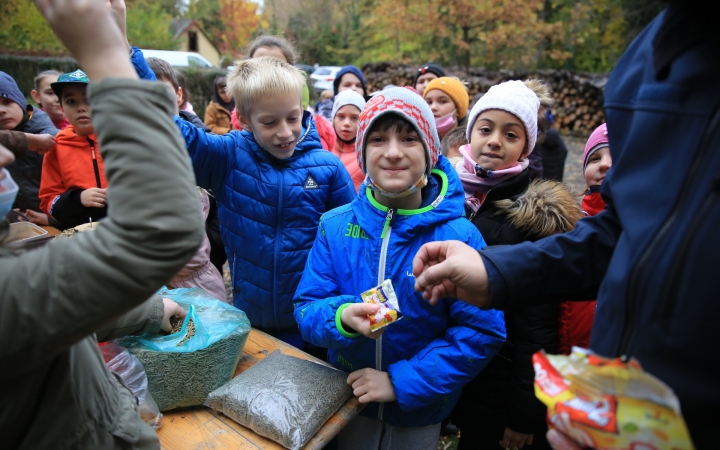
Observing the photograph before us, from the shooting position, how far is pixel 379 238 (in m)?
1.83

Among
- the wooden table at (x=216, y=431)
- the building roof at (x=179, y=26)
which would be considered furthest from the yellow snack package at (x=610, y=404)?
the building roof at (x=179, y=26)

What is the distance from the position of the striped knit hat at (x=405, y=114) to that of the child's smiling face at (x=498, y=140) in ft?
1.95

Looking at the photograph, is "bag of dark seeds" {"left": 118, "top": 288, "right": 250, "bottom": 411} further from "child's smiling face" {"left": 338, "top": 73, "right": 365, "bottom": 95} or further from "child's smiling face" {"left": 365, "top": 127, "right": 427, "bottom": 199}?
"child's smiling face" {"left": 338, "top": 73, "right": 365, "bottom": 95}

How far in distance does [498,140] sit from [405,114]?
0.84 metres

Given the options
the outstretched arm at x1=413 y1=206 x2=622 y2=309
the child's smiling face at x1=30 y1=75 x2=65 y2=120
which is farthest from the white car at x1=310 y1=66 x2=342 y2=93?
the outstretched arm at x1=413 y1=206 x2=622 y2=309

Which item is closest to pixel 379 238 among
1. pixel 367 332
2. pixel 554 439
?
pixel 367 332

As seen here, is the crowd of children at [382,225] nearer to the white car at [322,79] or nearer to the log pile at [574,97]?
the log pile at [574,97]

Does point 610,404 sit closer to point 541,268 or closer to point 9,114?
point 541,268

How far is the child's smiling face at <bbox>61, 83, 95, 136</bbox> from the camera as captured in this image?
8.89 ft

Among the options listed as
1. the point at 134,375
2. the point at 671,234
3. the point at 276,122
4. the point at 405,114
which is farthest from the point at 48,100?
the point at 671,234

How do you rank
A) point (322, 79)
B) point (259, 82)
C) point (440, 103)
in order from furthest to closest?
point (322, 79), point (440, 103), point (259, 82)

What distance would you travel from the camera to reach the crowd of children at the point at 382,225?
1754 millimetres

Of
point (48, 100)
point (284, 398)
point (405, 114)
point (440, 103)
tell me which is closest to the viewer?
point (284, 398)

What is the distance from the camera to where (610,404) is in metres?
0.83
